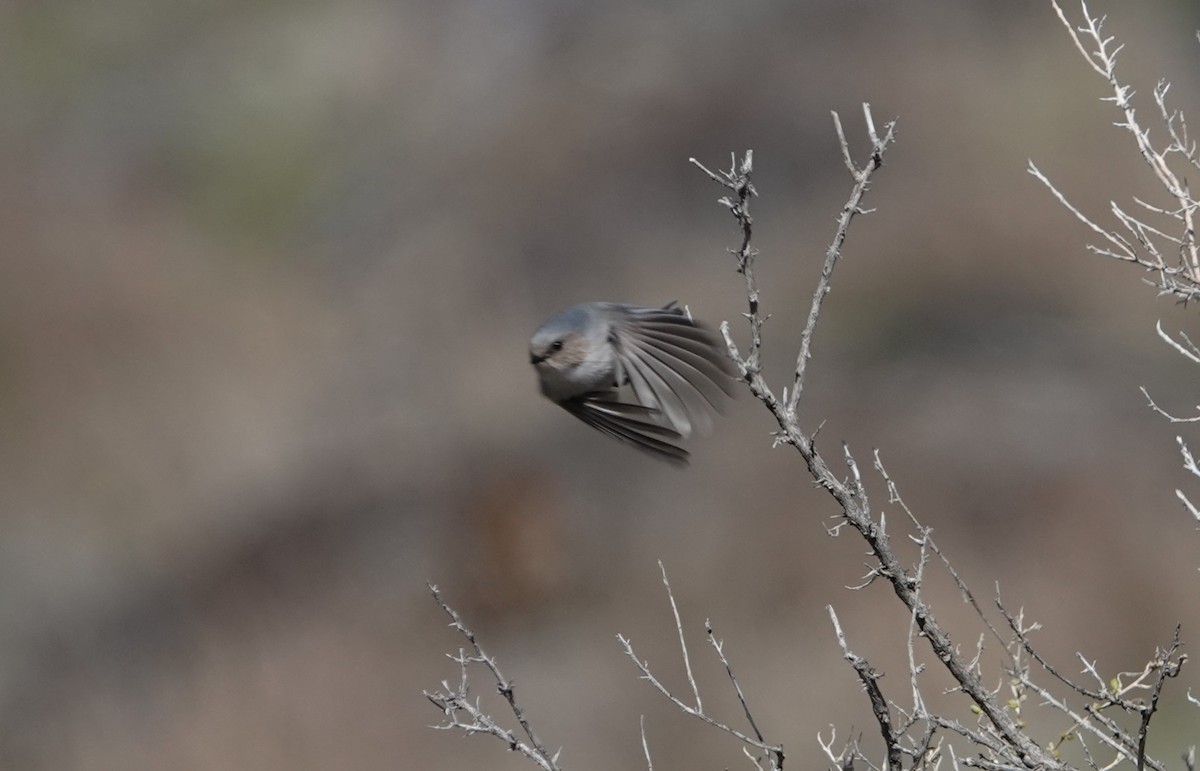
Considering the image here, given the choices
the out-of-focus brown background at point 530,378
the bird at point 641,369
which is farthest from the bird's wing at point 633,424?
the out-of-focus brown background at point 530,378

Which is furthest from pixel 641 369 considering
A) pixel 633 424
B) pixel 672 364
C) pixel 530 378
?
pixel 530 378

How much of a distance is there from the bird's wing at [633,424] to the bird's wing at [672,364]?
0.06 meters

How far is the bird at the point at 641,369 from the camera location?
3910mm

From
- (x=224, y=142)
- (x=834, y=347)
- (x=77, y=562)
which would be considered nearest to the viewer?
(x=834, y=347)

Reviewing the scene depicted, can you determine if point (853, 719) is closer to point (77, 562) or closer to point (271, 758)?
point (271, 758)

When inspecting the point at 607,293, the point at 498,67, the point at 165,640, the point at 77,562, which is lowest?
the point at 165,640

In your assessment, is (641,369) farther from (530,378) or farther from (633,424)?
(530,378)

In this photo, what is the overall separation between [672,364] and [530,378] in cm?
1084

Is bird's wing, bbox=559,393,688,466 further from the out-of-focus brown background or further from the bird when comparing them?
the out-of-focus brown background

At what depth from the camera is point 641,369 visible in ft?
13.4

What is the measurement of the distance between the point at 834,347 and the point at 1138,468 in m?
2.95

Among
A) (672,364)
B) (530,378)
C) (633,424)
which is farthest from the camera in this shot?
(530,378)

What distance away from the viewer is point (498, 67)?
2000 cm

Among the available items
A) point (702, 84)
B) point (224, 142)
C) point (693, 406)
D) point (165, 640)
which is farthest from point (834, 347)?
point (224, 142)
